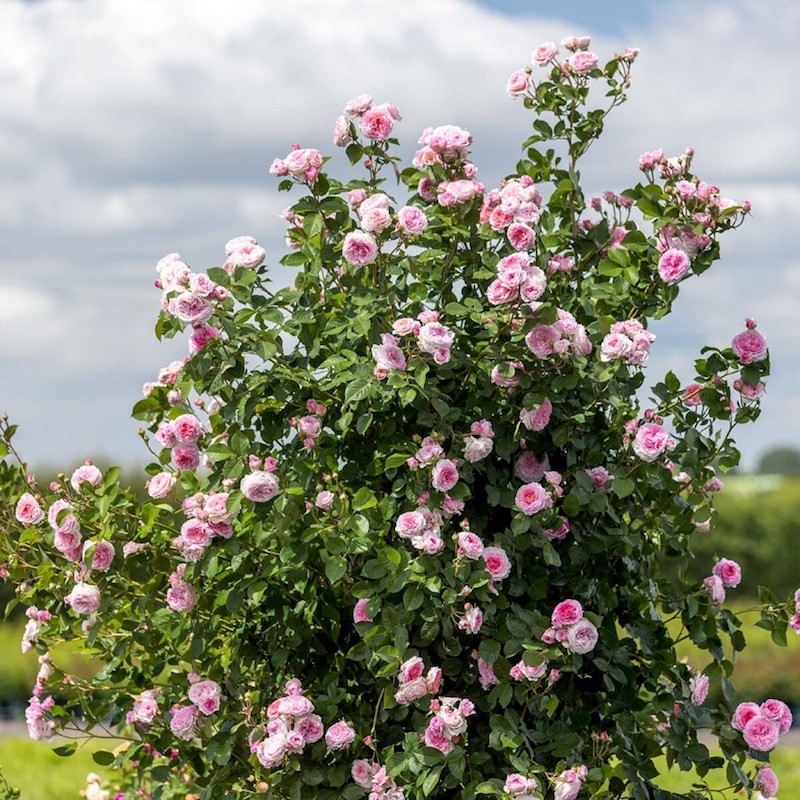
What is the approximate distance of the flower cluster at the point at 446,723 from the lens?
331cm

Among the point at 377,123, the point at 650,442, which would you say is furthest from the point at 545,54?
the point at 650,442

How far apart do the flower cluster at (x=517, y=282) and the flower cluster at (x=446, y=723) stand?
1138 millimetres

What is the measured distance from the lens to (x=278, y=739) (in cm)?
346

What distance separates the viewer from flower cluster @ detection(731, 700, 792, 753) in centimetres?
375

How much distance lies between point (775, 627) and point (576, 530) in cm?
78

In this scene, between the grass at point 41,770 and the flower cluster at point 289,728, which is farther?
the grass at point 41,770

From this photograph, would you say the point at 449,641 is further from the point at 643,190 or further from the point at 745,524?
the point at 745,524

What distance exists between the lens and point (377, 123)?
368 centimetres

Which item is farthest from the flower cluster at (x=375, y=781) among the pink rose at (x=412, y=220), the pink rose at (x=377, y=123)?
the pink rose at (x=377, y=123)

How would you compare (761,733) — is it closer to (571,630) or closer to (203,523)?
(571,630)

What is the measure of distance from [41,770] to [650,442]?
20.2ft

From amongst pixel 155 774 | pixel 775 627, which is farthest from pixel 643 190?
pixel 155 774

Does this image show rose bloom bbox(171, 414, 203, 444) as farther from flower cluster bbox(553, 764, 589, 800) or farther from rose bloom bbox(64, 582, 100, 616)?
flower cluster bbox(553, 764, 589, 800)

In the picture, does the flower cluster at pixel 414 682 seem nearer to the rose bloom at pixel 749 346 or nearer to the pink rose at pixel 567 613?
the pink rose at pixel 567 613
